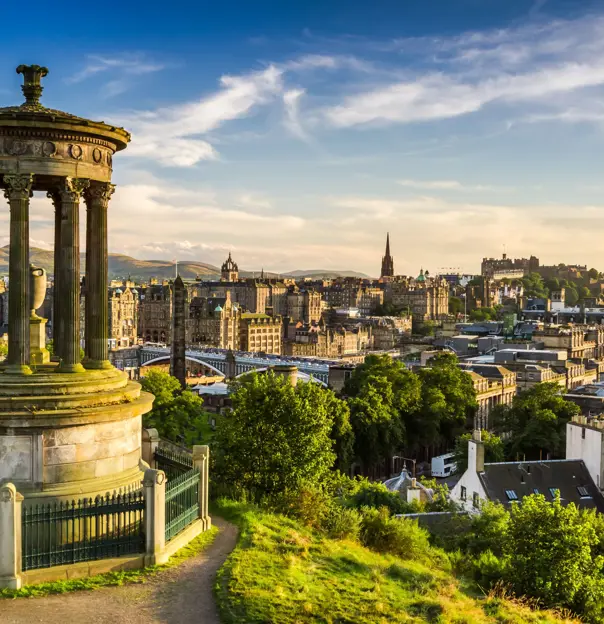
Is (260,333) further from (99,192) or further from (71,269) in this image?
(71,269)

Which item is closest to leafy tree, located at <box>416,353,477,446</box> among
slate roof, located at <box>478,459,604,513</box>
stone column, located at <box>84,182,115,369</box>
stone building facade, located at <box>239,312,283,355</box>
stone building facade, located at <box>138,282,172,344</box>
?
slate roof, located at <box>478,459,604,513</box>

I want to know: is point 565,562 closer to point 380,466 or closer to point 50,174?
point 50,174

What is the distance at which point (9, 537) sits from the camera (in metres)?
14.3

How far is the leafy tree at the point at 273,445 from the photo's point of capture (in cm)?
2653

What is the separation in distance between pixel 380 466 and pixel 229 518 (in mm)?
51395

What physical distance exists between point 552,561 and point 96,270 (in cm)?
1486

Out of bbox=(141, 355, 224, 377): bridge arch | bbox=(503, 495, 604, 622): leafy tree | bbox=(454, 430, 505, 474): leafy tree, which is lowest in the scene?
bbox=(141, 355, 224, 377): bridge arch

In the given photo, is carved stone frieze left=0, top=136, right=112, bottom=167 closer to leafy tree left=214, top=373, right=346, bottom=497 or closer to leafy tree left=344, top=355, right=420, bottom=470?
leafy tree left=214, top=373, right=346, bottom=497

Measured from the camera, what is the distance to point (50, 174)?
678 inches

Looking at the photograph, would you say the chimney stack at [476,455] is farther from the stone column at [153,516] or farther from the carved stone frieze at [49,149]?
the carved stone frieze at [49,149]

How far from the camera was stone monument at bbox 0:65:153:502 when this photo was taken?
52.5 ft

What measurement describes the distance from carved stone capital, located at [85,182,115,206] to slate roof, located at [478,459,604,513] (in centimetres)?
3055

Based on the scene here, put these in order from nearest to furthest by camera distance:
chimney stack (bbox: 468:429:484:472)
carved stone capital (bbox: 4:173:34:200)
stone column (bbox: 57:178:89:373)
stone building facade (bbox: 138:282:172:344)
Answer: carved stone capital (bbox: 4:173:34:200) < stone column (bbox: 57:178:89:373) < chimney stack (bbox: 468:429:484:472) < stone building facade (bbox: 138:282:172:344)

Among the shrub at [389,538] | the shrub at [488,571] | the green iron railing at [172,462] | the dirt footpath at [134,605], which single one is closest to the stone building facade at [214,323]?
the green iron railing at [172,462]
